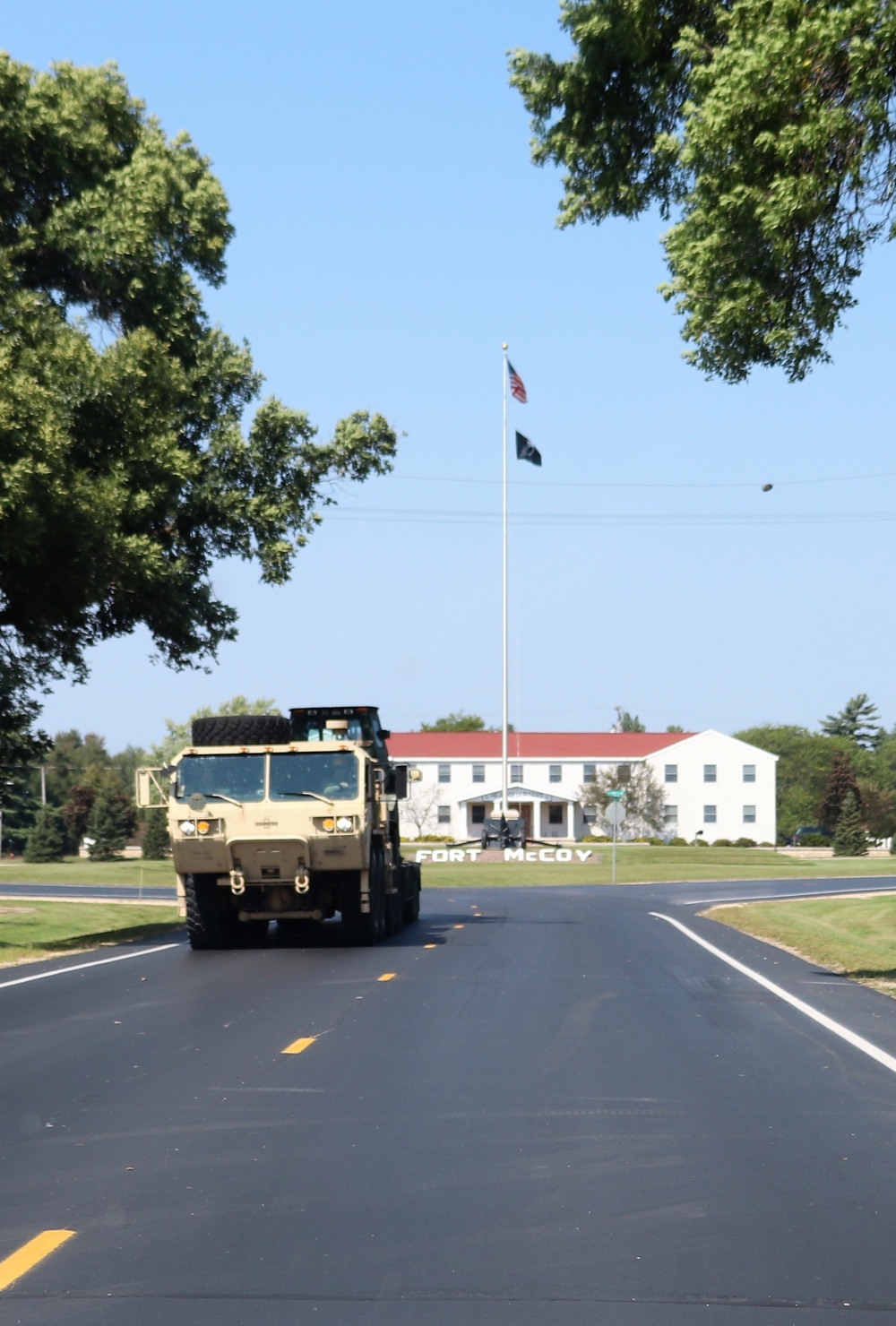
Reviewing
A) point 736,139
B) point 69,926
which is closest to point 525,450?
point 69,926

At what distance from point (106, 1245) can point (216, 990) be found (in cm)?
1053

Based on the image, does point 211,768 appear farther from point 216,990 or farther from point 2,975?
point 216,990

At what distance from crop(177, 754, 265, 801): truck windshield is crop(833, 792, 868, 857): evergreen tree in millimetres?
70342

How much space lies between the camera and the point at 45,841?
270 ft

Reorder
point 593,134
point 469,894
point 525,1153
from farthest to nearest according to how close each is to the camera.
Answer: point 469,894 → point 593,134 → point 525,1153

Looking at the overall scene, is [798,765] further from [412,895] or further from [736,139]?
[736,139]

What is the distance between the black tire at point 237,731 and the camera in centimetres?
2408

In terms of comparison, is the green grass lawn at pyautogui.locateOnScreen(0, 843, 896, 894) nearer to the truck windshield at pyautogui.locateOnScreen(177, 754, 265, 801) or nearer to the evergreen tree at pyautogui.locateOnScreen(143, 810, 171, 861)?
the evergreen tree at pyautogui.locateOnScreen(143, 810, 171, 861)

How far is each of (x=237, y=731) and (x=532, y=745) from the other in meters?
83.9

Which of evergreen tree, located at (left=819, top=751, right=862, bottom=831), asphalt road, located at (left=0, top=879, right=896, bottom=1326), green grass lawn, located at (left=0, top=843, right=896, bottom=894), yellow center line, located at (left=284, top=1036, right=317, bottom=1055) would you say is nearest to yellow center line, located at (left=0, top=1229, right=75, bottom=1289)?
asphalt road, located at (left=0, top=879, right=896, bottom=1326)

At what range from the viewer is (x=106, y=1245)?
6.61m

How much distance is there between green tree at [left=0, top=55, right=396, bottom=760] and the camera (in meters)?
23.1

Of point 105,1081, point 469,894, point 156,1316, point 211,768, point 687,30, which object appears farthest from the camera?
point 469,894

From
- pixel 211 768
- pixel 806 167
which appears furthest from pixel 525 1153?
pixel 211 768
